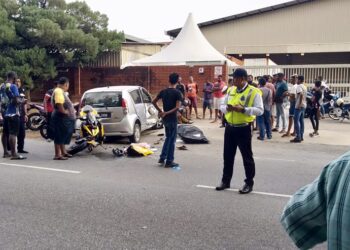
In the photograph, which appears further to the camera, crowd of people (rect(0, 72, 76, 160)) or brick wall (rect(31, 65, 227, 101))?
brick wall (rect(31, 65, 227, 101))

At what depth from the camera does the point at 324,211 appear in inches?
50.7

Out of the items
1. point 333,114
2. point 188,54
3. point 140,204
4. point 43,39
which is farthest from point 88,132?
point 43,39

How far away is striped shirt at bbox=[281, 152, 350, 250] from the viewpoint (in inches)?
45.2

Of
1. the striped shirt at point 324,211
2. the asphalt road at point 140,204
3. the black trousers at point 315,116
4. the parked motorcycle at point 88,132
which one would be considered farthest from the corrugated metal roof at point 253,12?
the striped shirt at point 324,211

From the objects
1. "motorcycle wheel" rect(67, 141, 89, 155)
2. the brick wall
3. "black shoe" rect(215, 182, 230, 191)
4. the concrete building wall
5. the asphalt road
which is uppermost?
the concrete building wall

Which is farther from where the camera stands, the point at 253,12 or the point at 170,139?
the point at 253,12

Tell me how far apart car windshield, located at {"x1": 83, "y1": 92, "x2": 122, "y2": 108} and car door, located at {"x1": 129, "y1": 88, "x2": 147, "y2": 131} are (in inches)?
23.3

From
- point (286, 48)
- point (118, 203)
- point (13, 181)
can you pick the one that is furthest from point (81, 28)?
point (118, 203)

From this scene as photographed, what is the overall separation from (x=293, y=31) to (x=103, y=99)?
63.1ft

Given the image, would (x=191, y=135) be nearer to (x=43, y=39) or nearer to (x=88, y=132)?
(x=88, y=132)

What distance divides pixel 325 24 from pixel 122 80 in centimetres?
1365

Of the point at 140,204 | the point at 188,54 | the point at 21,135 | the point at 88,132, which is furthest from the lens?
the point at 188,54

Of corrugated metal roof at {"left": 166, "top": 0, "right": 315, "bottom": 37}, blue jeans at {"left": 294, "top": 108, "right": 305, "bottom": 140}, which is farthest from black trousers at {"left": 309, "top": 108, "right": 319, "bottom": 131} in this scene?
corrugated metal roof at {"left": 166, "top": 0, "right": 315, "bottom": 37}

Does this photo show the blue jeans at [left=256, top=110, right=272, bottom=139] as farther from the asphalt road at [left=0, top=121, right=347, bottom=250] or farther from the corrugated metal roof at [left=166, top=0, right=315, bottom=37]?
the corrugated metal roof at [left=166, top=0, right=315, bottom=37]
